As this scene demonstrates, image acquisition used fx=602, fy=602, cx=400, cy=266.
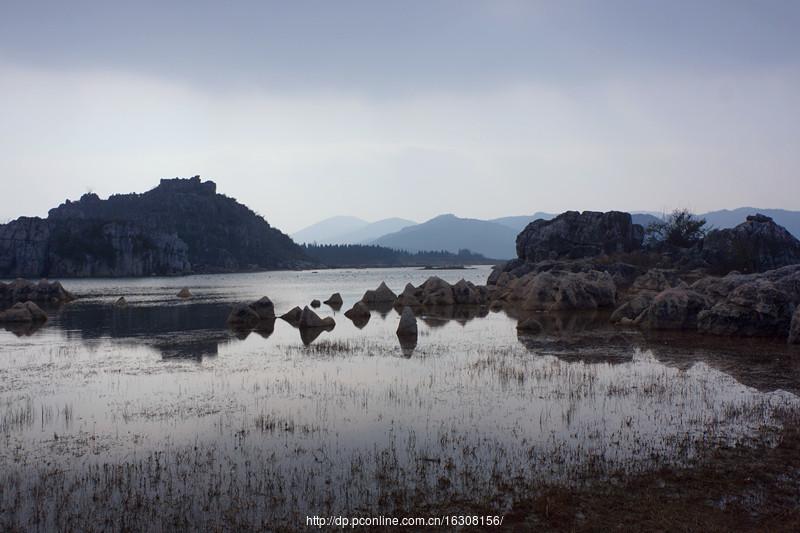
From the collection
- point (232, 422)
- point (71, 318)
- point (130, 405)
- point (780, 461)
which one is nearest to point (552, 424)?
point (780, 461)

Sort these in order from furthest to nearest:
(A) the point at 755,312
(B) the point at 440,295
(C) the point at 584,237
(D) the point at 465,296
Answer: (C) the point at 584,237, (D) the point at 465,296, (B) the point at 440,295, (A) the point at 755,312

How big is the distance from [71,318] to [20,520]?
4327cm

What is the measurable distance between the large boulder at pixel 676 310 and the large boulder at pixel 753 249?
40.3 m

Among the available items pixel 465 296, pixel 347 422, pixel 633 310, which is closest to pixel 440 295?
pixel 465 296

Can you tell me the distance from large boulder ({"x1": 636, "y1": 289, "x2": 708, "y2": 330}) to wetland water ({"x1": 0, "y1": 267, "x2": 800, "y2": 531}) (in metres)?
5.73

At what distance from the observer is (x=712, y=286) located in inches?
1649

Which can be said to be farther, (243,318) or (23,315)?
(23,315)

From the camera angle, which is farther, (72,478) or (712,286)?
(712,286)

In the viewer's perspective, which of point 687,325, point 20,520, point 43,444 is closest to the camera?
point 20,520

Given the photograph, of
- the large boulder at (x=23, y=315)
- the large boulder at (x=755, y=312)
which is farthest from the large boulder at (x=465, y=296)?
the large boulder at (x=23, y=315)

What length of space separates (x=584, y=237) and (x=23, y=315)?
76.5m

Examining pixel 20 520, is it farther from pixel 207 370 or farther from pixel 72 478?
pixel 207 370

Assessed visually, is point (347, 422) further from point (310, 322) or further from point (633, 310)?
point (633, 310)

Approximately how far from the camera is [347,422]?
53.0ft
